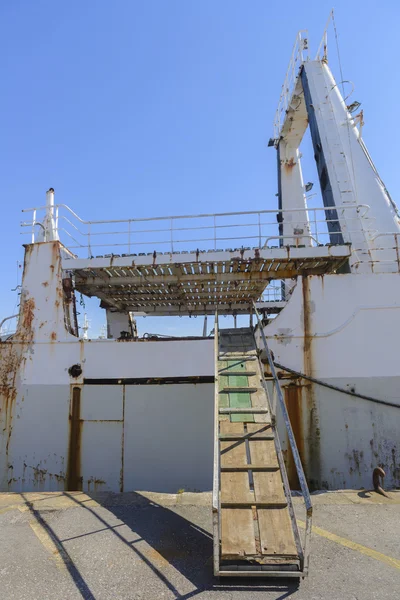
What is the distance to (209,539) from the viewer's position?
15.2 feet

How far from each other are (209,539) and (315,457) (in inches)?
137

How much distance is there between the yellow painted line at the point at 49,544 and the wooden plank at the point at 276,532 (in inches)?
80.6

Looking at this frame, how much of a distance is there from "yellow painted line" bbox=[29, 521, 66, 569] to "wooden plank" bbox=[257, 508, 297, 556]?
6.72 ft

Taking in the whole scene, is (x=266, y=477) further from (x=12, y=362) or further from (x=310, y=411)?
(x=12, y=362)

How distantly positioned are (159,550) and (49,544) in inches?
50.3

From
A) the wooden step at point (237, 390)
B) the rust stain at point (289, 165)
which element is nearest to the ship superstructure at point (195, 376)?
the wooden step at point (237, 390)

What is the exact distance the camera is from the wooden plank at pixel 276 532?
384cm

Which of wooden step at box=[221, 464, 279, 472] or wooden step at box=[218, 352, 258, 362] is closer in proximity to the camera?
wooden step at box=[221, 464, 279, 472]

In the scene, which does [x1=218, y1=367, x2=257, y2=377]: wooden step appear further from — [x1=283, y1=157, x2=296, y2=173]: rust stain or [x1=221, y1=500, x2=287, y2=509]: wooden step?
[x1=283, y1=157, x2=296, y2=173]: rust stain

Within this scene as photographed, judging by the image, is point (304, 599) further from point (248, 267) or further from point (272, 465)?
point (248, 267)

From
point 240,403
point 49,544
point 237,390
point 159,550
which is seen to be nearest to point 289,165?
point 237,390

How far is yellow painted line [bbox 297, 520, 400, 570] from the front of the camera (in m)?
4.08

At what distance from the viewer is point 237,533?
13.3 feet

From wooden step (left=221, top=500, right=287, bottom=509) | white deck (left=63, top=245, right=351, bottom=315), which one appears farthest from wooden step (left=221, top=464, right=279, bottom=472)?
white deck (left=63, top=245, right=351, bottom=315)
